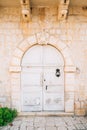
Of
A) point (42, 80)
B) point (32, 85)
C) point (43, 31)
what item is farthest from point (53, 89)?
point (43, 31)

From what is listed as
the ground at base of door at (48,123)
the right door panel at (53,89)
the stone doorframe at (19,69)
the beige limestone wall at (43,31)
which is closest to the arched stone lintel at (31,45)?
the stone doorframe at (19,69)

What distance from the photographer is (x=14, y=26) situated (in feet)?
24.6

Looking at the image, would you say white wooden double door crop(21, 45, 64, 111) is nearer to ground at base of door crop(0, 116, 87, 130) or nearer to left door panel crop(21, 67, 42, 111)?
left door panel crop(21, 67, 42, 111)

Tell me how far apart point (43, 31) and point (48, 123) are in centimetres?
313

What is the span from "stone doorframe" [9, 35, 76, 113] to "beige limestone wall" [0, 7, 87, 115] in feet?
0.44

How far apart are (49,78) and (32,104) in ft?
3.70

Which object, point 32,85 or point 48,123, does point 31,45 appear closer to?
point 32,85

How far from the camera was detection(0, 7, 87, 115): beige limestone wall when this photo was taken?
748 centimetres

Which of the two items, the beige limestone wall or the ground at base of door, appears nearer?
the ground at base of door

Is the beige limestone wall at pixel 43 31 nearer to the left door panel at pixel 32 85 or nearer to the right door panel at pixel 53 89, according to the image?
the left door panel at pixel 32 85

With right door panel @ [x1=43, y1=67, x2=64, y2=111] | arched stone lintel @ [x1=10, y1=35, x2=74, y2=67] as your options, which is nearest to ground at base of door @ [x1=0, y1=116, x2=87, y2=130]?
right door panel @ [x1=43, y1=67, x2=64, y2=111]

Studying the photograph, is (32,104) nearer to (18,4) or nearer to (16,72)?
(16,72)

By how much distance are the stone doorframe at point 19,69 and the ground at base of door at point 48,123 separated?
50cm

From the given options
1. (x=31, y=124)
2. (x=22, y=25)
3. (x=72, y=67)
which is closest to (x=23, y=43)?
(x=22, y=25)
